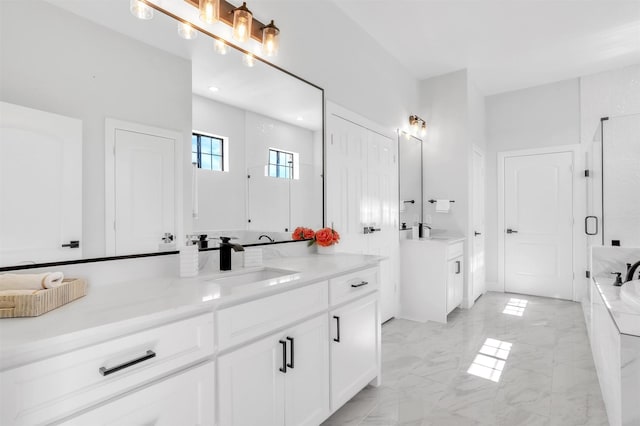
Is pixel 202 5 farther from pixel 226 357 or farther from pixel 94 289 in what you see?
pixel 226 357

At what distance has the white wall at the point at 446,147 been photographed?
165 inches

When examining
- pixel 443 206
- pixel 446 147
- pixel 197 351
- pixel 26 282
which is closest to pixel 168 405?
pixel 197 351

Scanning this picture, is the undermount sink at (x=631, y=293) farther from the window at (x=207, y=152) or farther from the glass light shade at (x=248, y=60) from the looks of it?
the glass light shade at (x=248, y=60)

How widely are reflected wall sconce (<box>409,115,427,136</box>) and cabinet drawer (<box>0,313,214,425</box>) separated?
3.65 meters

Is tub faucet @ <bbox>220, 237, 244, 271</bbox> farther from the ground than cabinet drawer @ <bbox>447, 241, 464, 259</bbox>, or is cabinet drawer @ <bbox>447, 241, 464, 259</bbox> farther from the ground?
tub faucet @ <bbox>220, 237, 244, 271</bbox>

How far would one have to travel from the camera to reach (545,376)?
245 cm

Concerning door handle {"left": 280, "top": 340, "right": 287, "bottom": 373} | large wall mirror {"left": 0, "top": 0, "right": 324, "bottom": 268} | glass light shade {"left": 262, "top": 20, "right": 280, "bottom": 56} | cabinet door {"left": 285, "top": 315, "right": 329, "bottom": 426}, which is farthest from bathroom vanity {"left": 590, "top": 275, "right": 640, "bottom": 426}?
glass light shade {"left": 262, "top": 20, "right": 280, "bottom": 56}

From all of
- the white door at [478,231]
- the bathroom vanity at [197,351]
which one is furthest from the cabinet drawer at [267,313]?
the white door at [478,231]

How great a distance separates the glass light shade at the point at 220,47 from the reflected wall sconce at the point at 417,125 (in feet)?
9.15

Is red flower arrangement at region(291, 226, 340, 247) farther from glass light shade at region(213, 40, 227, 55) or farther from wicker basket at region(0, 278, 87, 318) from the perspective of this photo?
wicker basket at region(0, 278, 87, 318)

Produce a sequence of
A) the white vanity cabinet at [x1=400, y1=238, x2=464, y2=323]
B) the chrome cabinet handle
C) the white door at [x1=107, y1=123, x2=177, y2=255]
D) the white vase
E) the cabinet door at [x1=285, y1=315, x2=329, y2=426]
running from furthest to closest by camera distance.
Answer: the white vanity cabinet at [x1=400, y1=238, x2=464, y2=323] < the white vase < the cabinet door at [x1=285, y1=315, x2=329, y2=426] < the white door at [x1=107, y1=123, x2=177, y2=255] < the chrome cabinet handle

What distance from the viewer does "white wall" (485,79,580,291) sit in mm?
4547

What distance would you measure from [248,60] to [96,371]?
5.77ft

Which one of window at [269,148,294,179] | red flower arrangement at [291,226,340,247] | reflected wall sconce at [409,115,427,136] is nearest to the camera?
window at [269,148,294,179]
